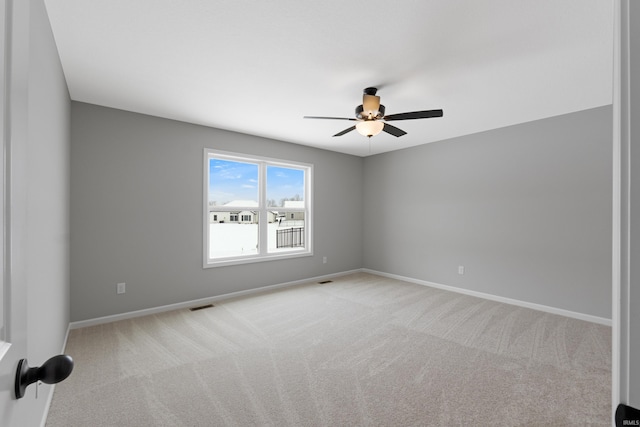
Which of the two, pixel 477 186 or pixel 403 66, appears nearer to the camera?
pixel 403 66

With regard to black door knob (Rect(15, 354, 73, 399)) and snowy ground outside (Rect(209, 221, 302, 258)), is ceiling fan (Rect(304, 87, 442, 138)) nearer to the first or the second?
snowy ground outside (Rect(209, 221, 302, 258))

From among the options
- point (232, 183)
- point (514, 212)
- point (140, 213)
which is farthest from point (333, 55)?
point (514, 212)

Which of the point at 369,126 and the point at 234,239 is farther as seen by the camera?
the point at 234,239

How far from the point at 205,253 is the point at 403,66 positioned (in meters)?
3.37

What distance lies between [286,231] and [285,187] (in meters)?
0.81

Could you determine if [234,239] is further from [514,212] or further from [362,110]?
[514,212]

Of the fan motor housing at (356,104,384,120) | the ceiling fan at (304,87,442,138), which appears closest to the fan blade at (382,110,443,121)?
the ceiling fan at (304,87,442,138)

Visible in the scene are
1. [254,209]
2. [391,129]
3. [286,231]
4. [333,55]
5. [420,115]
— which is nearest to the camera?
[333,55]

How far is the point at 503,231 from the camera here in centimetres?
418

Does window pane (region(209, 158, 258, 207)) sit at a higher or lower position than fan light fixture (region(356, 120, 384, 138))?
lower

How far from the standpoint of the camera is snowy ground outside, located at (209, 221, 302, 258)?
4.41 meters

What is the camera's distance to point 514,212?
13.4ft

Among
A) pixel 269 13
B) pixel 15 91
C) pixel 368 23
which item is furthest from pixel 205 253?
pixel 15 91

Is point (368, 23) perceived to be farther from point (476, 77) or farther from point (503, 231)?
point (503, 231)
